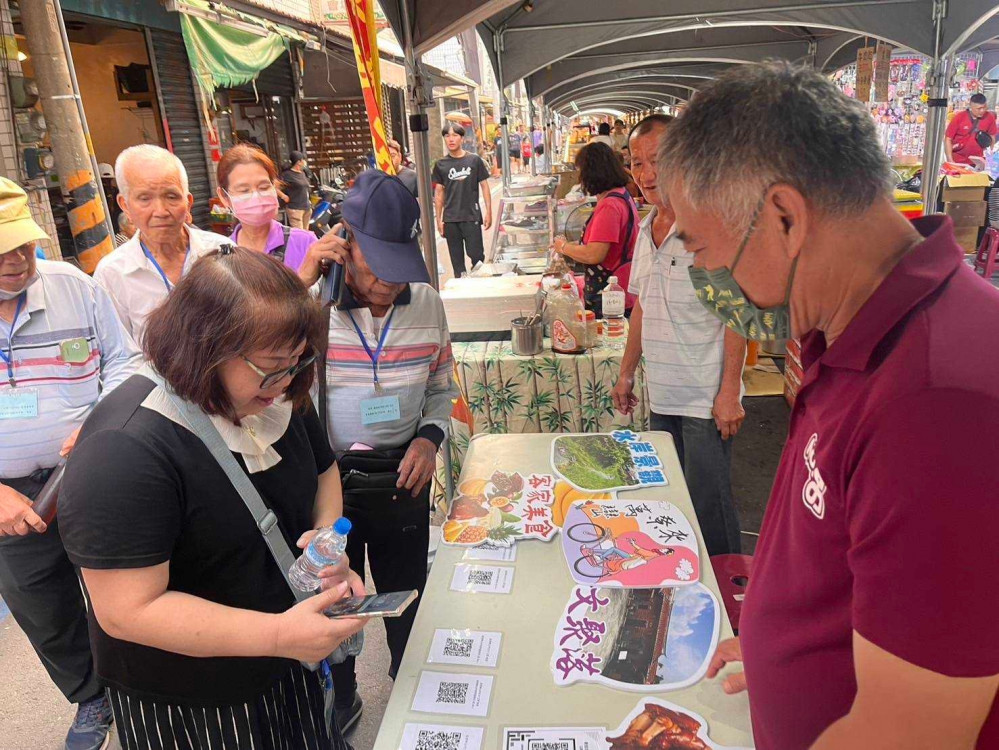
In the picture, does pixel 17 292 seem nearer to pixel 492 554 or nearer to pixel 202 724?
pixel 202 724

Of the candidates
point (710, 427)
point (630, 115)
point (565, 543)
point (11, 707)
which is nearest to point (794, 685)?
point (565, 543)

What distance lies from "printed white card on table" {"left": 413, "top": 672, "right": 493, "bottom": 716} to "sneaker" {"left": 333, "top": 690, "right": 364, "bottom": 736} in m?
1.10

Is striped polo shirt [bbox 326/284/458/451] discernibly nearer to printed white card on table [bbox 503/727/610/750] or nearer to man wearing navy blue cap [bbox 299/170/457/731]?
man wearing navy blue cap [bbox 299/170/457/731]

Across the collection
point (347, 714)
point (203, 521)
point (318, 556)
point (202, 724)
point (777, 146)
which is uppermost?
point (777, 146)

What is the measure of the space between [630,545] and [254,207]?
2.21 m

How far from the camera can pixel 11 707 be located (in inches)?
91.4

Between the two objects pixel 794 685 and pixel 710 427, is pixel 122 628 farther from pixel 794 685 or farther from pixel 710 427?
pixel 710 427

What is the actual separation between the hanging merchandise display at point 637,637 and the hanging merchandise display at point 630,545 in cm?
4

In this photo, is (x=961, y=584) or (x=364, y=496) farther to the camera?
(x=364, y=496)

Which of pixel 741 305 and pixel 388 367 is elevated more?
pixel 741 305

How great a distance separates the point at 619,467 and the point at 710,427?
0.60m

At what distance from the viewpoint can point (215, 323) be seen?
1111 millimetres

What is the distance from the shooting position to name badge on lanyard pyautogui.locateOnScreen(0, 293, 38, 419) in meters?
1.90

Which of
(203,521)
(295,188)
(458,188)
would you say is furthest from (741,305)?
(295,188)
